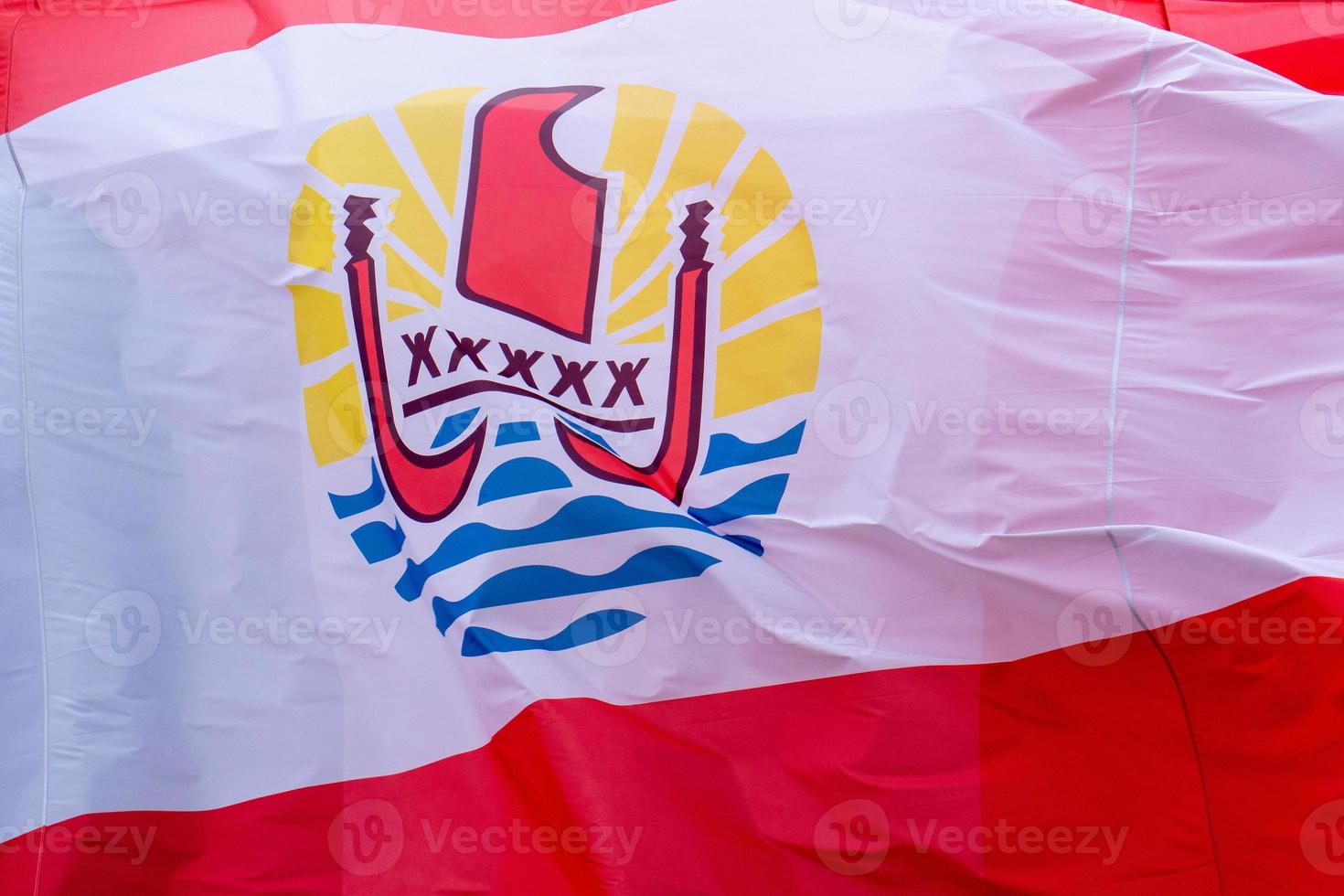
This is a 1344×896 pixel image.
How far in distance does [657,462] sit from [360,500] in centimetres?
76

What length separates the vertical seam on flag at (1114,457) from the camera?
261 centimetres

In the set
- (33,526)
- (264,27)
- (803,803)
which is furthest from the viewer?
(264,27)

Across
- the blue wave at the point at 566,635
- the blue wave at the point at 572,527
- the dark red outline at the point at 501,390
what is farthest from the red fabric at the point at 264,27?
the blue wave at the point at 566,635

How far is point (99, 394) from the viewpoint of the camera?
112 inches

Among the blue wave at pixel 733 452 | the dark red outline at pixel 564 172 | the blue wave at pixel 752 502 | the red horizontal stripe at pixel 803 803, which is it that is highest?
the dark red outline at pixel 564 172

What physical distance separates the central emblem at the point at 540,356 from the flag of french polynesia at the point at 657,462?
0.01 meters

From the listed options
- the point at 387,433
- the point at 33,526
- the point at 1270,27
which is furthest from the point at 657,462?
the point at 1270,27

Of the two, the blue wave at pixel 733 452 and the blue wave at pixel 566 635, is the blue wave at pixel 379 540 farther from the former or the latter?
the blue wave at pixel 733 452

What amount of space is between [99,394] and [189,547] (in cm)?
46

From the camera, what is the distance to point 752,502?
2.81 metres

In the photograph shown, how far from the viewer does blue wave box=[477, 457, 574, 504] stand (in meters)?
2.81

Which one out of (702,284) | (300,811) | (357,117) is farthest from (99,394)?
(702,284)

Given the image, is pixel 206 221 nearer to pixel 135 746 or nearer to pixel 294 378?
pixel 294 378

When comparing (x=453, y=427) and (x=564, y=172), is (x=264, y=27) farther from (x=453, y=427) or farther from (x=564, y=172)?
(x=453, y=427)
